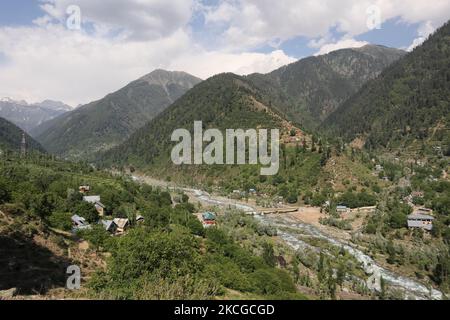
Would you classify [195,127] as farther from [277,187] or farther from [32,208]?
[32,208]

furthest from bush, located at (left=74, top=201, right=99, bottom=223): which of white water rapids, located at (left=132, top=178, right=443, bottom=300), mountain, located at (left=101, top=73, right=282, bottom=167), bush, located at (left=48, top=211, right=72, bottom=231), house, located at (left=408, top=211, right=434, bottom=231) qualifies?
mountain, located at (left=101, top=73, right=282, bottom=167)

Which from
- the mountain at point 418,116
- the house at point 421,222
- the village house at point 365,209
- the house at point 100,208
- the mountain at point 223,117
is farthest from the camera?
the mountain at point 418,116

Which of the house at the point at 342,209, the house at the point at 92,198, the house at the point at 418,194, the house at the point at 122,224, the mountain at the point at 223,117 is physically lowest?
the house at the point at 342,209

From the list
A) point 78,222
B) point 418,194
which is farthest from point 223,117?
point 78,222

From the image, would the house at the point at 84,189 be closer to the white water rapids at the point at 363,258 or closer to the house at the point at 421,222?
the white water rapids at the point at 363,258

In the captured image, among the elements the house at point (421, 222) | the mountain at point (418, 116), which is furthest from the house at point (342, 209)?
the mountain at point (418, 116)
